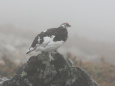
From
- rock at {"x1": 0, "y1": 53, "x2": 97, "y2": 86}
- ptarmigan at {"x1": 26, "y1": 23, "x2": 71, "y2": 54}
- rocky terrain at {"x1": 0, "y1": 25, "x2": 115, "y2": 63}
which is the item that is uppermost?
rocky terrain at {"x1": 0, "y1": 25, "x2": 115, "y2": 63}

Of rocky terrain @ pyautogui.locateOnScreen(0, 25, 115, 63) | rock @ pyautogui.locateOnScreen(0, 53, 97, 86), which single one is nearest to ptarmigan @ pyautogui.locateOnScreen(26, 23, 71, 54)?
rock @ pyautogui.locateOnScreen(0, 53, 97, 86)

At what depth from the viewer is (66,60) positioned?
7961 millimetres

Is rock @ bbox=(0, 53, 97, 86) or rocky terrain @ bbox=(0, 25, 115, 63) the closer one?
rock @ bbox=(0, 53, 97, 86)

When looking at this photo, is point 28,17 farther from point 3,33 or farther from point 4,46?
point 4,46

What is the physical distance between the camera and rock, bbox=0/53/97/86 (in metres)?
7.48

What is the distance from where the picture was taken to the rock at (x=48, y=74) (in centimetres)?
748

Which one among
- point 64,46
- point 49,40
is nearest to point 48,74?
point 49,40

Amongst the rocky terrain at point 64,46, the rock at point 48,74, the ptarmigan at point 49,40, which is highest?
the rocky terrain at point 64,46

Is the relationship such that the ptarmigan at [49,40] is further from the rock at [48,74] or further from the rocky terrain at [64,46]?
the rocky terrain at [64,46]

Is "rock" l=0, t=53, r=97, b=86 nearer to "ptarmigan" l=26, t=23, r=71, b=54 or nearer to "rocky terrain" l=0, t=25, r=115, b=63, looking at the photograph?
"ptarmigan" l=26, t=23, r=71, b=54

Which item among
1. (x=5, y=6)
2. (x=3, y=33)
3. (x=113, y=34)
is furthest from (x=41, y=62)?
(x=5, y=6)

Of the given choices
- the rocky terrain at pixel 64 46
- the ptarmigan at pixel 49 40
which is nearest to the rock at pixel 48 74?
the ptarmigan at pixel 49 40

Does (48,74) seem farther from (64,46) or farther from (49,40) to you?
(64,46)

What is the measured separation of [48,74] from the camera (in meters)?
7.51
